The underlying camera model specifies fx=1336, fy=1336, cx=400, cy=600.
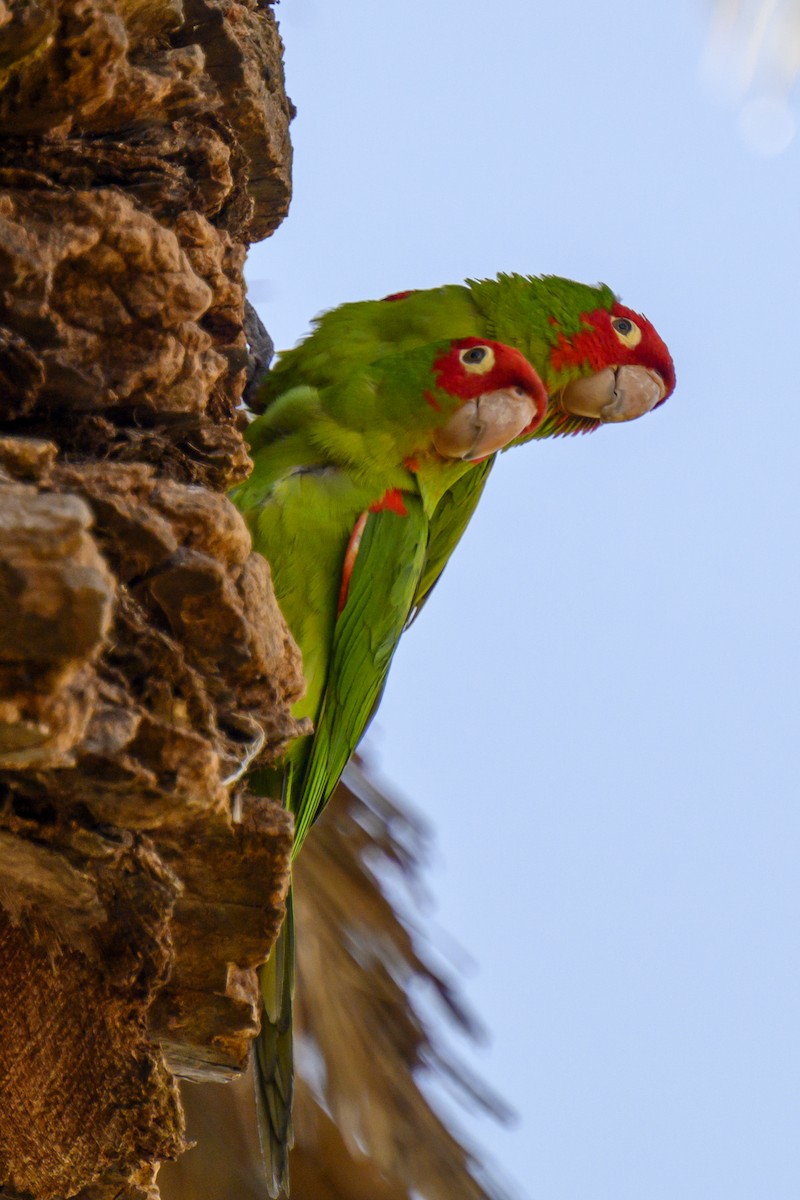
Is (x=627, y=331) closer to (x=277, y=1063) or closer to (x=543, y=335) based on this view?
(x=543, y=335)

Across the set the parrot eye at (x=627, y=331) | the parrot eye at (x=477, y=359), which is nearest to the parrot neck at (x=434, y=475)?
the parrot eye at (x=477, y=359)

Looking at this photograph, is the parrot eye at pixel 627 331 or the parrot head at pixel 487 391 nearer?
the parrot head at pixel 487 391

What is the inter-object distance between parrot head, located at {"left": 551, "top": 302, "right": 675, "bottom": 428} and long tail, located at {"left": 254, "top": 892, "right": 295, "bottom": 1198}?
4.22ft

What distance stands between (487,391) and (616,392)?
511 mm

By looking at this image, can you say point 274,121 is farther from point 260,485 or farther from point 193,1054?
point 193,1054

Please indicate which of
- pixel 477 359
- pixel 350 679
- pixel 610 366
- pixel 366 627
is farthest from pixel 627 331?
pixel 350 679

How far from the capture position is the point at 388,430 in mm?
2656

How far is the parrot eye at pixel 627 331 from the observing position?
115 inches

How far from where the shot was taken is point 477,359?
101 inches

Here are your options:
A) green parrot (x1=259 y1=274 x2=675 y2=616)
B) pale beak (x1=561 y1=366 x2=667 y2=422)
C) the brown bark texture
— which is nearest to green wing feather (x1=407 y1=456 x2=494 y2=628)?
green parrot (x1=259 y1=274 x2=675 y2=616)

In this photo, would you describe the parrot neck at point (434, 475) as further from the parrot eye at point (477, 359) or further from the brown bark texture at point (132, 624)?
the brown bark texture at point (132, 624)

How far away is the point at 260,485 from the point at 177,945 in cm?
116

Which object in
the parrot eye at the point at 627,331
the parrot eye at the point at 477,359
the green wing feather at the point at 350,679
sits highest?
the parrot eye at the point at 627,331

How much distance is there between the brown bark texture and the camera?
4.28ft
